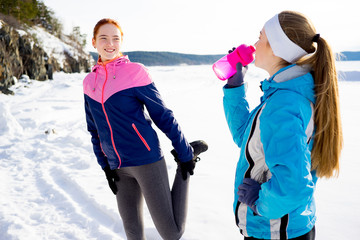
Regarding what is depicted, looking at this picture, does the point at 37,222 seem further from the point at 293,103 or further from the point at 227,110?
the point at 293,103

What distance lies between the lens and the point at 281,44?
1119 mm

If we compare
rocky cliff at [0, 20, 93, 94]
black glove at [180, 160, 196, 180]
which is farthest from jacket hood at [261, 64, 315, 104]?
rocky cliff at [0, 20, 93, 94]

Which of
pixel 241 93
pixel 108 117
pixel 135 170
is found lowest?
pixel 135 170

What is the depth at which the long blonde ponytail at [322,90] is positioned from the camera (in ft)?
3.42

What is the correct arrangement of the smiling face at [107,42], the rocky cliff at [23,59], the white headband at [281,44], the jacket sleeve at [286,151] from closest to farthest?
the jacket sleeve at [286,151]
the white headband at [281,44]
the smiling face at [107,42]
the rocky cliff at [23,59]

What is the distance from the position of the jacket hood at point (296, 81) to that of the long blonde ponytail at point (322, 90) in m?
0.03

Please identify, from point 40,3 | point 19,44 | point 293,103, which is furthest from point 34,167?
point 40,3

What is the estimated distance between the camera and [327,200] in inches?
114

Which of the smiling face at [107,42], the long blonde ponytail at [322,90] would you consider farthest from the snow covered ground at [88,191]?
the smiling face at [107,42]

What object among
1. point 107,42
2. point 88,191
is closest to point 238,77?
point 107,42

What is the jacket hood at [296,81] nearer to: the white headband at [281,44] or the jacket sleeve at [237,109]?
the white headband at [281,44]

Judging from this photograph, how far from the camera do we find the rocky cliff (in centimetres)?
1384

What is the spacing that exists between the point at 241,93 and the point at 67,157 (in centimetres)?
384

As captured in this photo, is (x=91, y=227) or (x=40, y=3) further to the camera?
(x=40, y=3)
